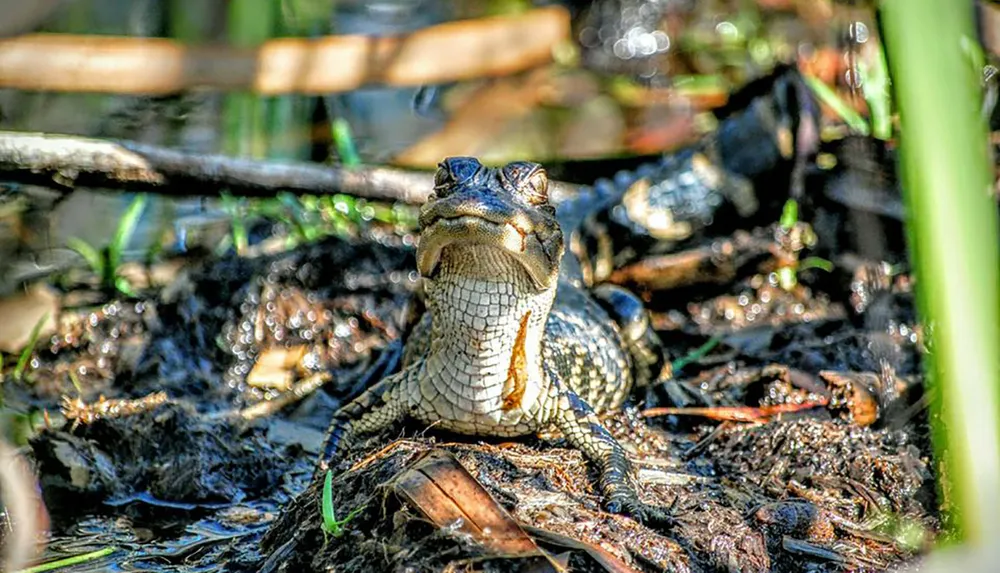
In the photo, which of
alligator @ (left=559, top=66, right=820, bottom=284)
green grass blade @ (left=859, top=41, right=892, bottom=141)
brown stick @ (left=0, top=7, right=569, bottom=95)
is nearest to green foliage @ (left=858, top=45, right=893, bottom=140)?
green grass blade @ (left=859, top=41, right=892, bottom=141)

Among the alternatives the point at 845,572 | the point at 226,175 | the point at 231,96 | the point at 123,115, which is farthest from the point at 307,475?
the point at 123,115

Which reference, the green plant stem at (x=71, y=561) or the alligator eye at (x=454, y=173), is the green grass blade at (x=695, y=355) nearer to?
the alligator eye at (x=454, y=173)

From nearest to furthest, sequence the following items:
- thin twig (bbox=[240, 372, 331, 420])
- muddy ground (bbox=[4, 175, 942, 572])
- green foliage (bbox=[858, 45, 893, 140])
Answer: muddy ground (bbox=[4, 175, 942, 572]) < thin twig (bbox=[240, 372, 331, 420]) < green foliage (bbox=[858, 45, 893, 140])

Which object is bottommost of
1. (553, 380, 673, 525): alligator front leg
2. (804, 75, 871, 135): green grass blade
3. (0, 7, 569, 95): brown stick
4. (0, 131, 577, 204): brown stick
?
(553, 380, 673, 525): alligator front leg

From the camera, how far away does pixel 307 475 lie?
4.79 metres

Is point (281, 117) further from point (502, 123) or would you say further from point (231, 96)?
point (502, 123)

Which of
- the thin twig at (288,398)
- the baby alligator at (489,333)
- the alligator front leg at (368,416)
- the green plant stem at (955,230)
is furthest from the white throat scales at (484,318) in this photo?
the green plant stem at (955,230)

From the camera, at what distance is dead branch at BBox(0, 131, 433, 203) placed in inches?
200

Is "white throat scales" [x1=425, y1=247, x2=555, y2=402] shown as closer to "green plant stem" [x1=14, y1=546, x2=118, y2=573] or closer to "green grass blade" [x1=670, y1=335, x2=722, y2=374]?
"green plant stem" [x1=14, y1=546, x2=118, y2=573]

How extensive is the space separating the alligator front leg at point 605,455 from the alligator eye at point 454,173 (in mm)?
824

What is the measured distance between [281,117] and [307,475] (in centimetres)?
386

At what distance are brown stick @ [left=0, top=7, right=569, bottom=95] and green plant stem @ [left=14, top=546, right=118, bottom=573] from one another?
350cm

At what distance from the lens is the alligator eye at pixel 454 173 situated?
366 centimetres

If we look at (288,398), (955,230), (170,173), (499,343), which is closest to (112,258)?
(170,173)
